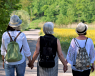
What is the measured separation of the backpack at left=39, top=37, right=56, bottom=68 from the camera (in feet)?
10.7

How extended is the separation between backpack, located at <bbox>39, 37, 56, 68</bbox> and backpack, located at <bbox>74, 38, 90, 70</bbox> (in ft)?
1.53

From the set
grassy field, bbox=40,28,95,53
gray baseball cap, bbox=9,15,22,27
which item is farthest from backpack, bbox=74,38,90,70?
grassy field, bbox=40,28,95,53

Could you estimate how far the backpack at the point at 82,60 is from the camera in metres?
3.39

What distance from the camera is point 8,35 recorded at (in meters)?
3.23

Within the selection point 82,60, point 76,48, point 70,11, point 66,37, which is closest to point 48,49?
point 76,48

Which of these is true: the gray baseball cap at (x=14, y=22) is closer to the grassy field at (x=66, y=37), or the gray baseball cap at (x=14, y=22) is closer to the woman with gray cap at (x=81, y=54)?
the woman with gray cap at (x=81, y=54)

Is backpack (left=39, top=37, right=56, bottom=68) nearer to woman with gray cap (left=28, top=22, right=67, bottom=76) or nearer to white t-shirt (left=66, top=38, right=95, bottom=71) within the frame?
woman with gray cap (left=28, top=22, right=67, bottom=76)

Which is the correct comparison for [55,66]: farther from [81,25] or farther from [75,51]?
[81,25]

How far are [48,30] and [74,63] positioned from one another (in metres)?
0.81

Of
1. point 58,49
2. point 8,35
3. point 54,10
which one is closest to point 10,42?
point 8,35

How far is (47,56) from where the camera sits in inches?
130

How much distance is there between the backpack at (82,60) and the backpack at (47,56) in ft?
1.53

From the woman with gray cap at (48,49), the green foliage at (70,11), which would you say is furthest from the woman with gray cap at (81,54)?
the green foliage at (70,11)

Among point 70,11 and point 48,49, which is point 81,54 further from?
point 70,11
